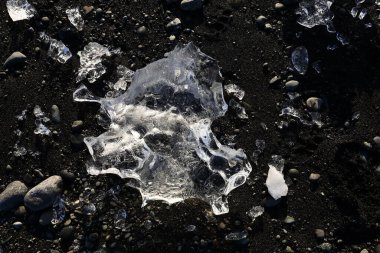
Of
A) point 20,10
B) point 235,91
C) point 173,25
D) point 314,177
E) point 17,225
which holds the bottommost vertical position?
point 17,225

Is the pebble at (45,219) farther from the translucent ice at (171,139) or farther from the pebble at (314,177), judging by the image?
the pebble at (314,177)

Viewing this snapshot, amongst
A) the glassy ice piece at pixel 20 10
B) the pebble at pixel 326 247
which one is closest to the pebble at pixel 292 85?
the pebble at pixel 326 247

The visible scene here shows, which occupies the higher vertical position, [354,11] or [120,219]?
[354,11]

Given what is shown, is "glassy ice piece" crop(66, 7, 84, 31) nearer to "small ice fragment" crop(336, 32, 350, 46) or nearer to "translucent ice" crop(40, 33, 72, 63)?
"translucent ice" crop(40, 33, 72, 63)

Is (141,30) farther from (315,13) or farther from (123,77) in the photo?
(315,13)

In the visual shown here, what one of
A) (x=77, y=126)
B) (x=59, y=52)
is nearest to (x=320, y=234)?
(x=77, y=126)

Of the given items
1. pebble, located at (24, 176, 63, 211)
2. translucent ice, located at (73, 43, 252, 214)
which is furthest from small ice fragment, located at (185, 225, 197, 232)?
pebble, located at (24, 176, 63, 211)

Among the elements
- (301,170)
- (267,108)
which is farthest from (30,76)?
(301,170)

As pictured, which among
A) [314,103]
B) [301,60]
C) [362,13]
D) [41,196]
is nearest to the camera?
[41,196]
